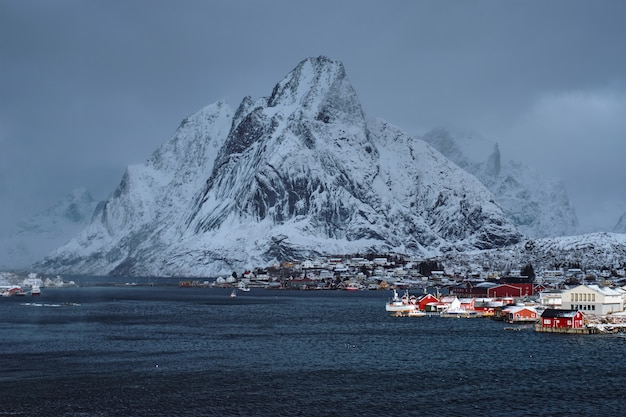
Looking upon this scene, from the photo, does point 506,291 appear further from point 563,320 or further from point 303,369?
point 303,369

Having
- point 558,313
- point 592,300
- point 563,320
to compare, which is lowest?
point 563,320

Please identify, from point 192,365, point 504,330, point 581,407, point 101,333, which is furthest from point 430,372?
point 101,333

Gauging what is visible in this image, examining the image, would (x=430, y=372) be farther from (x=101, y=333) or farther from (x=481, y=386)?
(x=101, y=333)

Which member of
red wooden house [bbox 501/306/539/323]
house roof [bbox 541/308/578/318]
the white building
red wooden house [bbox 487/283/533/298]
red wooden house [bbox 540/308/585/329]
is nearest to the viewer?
red wooden house [bbox 540/308/585/329]

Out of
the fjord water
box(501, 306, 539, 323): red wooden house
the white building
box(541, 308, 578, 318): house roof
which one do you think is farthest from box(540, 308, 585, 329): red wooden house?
the white building

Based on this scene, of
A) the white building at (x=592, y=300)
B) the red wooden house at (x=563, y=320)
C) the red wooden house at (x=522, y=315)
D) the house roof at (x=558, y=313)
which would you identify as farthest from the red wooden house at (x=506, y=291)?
the red wooden house at (x=563, y=320)

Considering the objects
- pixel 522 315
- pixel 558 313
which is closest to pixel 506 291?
pixel 522 315

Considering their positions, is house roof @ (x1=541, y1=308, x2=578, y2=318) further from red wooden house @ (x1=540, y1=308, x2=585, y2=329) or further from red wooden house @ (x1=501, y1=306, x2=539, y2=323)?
red wooden house @ (x1=501, y1=306, x2=539, y2=323)
